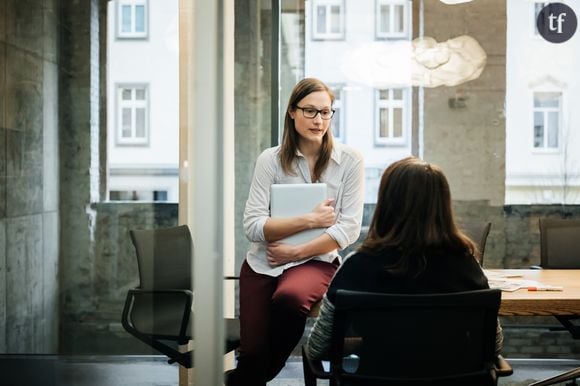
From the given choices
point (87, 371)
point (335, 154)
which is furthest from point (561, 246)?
point (87, 371)

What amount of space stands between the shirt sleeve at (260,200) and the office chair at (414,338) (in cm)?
78

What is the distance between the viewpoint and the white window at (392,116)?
4.82 meters

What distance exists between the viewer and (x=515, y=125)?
4812 mm

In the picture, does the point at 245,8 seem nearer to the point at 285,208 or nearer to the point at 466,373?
the point at 285,208

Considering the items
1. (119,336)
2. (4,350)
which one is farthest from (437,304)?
(4,350)

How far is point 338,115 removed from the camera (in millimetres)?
4969

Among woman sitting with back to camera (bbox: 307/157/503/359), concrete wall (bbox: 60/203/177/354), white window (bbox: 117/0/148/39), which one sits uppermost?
white window (bbox: 117/0/148/39)

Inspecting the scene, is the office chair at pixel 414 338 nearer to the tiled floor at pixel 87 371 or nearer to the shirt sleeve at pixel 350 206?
the shirt sleeve at pixel 350 206

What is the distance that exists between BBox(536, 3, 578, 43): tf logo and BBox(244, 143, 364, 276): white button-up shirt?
116 inches

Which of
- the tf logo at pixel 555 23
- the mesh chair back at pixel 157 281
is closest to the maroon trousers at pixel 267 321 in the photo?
the mesh chair back at pixel 157 281

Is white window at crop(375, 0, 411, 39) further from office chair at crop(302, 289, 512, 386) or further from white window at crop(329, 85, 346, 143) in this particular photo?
office chair at crop(302, 289, 512, 386)

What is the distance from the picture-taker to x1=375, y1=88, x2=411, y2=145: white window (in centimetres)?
482

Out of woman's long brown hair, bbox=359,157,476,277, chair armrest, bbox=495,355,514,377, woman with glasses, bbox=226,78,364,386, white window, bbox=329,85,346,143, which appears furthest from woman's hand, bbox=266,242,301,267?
white window, bbox=329,85,346,143

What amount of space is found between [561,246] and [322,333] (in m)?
2.20
